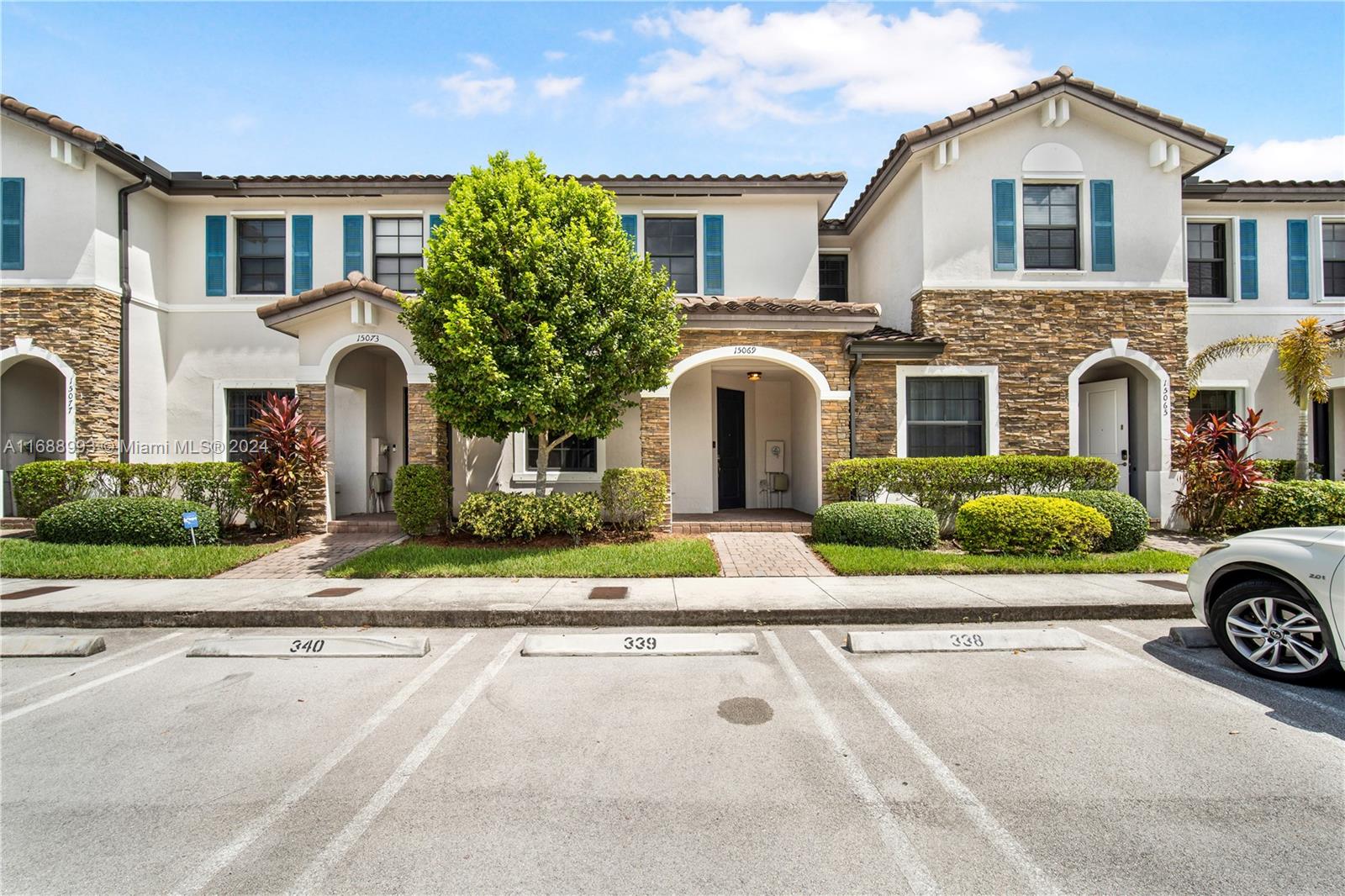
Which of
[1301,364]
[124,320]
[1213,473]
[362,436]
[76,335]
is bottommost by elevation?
[1213,473]

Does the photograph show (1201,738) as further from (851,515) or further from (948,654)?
(851,515)

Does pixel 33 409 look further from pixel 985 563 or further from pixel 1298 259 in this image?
pixel 1298 259

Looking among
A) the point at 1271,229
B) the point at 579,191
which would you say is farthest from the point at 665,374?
the point at 1271,229

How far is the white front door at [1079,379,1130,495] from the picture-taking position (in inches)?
501

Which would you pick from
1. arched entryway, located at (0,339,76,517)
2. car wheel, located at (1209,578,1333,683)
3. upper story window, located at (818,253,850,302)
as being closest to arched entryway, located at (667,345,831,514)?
upper story window, located at (818,253,850,302)

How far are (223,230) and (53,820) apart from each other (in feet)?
47.8

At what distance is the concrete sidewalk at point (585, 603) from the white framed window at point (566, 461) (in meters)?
4.63

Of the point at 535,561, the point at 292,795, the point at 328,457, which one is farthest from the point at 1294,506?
the point at 328,457

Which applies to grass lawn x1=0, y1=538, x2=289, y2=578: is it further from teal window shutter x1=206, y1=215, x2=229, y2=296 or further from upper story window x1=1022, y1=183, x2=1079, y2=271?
upper story window x1=1022, y1=183, x2=1079, y2=271

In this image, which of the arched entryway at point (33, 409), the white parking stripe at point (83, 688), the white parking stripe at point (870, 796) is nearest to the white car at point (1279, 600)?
the white parking stripe at point (870, 796)

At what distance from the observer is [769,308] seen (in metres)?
11.4

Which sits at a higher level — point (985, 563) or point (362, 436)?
point (362, 436)

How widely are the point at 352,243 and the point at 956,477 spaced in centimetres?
1355

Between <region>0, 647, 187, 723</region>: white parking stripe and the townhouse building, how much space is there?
567cm
